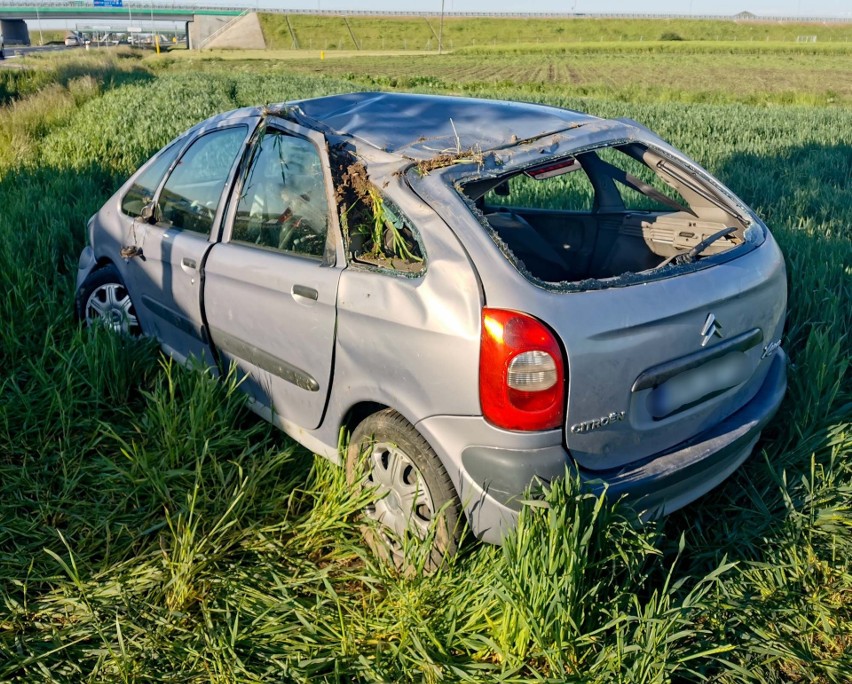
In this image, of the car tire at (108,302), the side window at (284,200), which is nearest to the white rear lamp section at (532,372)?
the side window at (284,200)

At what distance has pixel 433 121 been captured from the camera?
11.1ft

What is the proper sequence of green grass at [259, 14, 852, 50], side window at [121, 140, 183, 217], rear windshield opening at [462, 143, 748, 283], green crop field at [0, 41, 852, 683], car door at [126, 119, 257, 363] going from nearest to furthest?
1. green crop field at [0, 41, 852, 683]
2. rear windshield opening at [462, 143, 748, 283]
3. car door at [126, 119, 257, 363]
4. side window at [121, 140, 183, 217]
5. green grass at [259, 14, 852, 50]

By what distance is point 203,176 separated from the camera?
4094 mm

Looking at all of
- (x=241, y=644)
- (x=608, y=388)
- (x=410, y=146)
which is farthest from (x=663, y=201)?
(x=241, y=644)

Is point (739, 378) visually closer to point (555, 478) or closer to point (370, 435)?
point (555, 478)

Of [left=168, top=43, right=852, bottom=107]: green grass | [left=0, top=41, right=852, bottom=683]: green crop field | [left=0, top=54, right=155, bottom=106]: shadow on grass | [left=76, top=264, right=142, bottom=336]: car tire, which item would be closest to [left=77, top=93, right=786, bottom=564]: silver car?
[left=0, top=41, right=852, bottom=683]: green crop field

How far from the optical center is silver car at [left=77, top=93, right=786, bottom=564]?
247cm

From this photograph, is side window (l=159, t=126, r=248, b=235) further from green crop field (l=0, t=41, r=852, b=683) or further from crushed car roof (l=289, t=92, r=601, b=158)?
green crop field (l=0, t=41, r=852, b=683)

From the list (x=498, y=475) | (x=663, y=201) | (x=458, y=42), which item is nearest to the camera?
(x=498, y=475)

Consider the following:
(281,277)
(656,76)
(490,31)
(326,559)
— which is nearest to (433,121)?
(281,277)

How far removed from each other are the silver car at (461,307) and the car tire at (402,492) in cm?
1

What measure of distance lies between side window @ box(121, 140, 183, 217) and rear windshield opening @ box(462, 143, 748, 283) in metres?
1.80

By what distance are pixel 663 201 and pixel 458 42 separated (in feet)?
415

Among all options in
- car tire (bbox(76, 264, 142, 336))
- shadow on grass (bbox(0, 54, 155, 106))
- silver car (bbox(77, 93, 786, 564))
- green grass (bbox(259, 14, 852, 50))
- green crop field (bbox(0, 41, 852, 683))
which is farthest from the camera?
green grass (bbox(259, 14, 852, 50))
